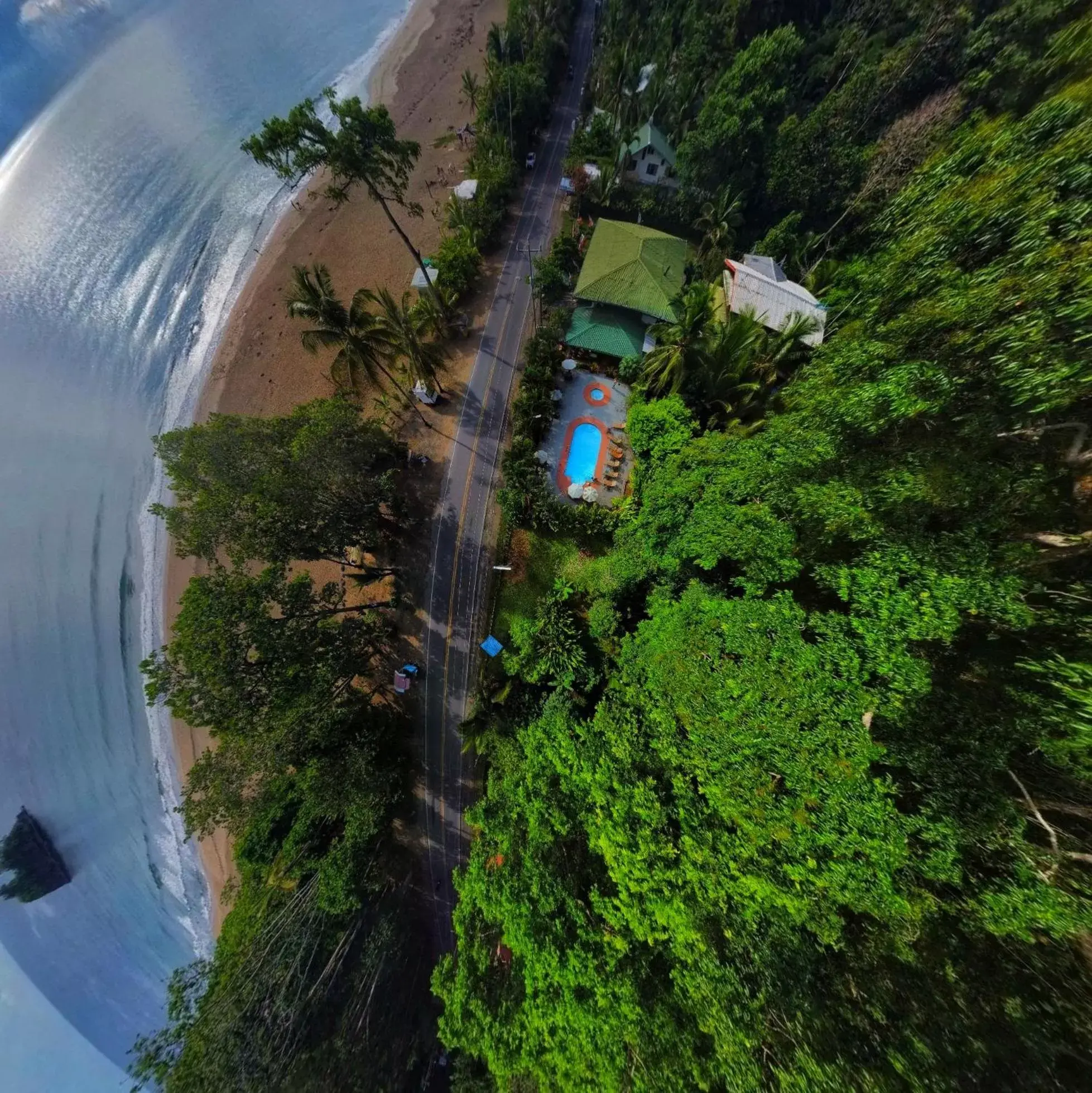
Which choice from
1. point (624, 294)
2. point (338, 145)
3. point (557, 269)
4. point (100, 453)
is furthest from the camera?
point (100, 453)

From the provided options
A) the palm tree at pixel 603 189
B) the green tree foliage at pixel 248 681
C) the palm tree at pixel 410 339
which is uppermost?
the palm tree at pixel 603 189

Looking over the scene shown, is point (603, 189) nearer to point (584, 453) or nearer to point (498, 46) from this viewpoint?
point (498, 46)

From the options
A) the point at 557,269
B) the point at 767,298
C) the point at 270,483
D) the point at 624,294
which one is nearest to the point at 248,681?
the point at 270,483

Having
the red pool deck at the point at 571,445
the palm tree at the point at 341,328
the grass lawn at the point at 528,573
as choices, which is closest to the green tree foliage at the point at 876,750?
the grass lawn at the point at 528,573

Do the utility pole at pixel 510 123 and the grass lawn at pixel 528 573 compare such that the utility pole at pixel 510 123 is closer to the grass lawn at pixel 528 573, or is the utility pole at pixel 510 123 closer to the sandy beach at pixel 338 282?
the sandy beach at pixel 338 282

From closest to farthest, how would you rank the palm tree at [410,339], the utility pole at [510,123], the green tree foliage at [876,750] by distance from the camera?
the green tree foliage at [876,750] → the palm tree at [410,339] → the utility pole at [510,123]

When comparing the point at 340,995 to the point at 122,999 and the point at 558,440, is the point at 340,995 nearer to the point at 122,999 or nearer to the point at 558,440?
the point at 122,999
